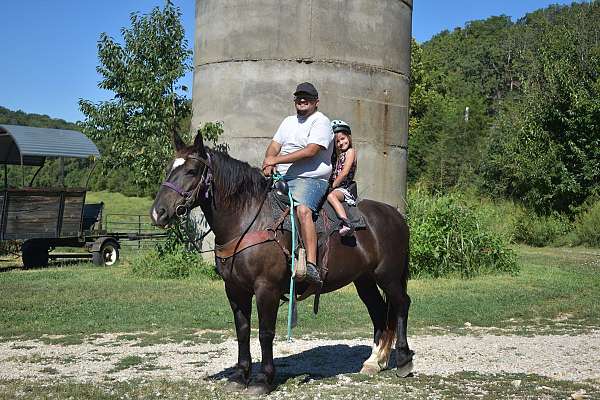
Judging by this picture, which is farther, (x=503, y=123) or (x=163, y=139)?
(x=503, y=123)

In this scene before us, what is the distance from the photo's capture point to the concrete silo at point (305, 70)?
14.9 m

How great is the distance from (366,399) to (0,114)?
74887 millimetres

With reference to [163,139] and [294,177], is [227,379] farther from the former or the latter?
[163,139]

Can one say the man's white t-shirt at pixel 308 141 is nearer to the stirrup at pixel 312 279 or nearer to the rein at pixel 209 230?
the rein at pixel 209 230

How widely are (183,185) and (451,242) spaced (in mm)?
11078

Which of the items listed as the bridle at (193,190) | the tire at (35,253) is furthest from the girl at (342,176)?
the tire at (35,253)

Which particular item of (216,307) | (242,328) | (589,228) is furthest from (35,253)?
(589,228)

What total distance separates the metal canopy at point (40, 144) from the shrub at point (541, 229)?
1756 centimetres

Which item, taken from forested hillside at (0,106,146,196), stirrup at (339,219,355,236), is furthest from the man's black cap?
forested hillside at (0,106,146,196)

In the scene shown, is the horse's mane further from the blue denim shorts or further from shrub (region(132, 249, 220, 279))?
shrub (region(132, 249, 220, 279))

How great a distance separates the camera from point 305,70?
14.9 m

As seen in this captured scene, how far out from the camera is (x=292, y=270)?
6.26 m

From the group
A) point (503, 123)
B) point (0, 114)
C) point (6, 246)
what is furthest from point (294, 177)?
point (0, 114)

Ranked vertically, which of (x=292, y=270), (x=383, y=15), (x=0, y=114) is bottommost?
(x=292, y=270)
